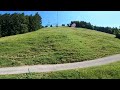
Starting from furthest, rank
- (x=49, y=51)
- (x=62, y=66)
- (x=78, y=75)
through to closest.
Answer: (x=49, y=51) < (x=62, y=66) < (x=78, y=75)

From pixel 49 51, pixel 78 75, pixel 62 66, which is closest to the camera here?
pixel 78 75

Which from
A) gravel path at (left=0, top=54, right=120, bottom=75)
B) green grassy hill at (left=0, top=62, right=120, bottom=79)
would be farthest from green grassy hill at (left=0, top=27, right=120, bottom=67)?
green grassy hill at (left=0, top=62, right=120, bottom=79)

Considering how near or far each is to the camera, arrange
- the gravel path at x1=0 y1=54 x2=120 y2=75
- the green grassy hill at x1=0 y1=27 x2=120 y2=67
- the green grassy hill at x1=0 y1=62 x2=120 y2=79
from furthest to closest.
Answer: the green grassy hill at x1=0 y1=27 x2=120 y2=67
the gravel path at x1=0 y1=54 x2=120 y2=75
the green grassy hill at x1=0 y1=62 x2=120 y2=79

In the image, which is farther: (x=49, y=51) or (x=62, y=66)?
(x=49, y=51)

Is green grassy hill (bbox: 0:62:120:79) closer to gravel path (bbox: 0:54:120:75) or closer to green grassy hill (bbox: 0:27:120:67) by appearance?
gravel path (bbox: 0:54:120:75)

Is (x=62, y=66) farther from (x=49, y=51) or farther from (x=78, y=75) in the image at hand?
(x=49, y=51)

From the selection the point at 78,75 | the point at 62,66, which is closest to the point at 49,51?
the point at 62,66

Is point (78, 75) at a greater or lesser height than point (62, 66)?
greater

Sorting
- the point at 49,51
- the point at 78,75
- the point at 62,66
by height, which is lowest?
the point at 62,66

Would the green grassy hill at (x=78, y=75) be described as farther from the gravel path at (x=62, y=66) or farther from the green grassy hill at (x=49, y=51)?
the green grassy hill at (x=49, y=51)

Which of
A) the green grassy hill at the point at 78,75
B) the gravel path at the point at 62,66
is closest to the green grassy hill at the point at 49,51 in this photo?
the gravel path at the point at 62,66
